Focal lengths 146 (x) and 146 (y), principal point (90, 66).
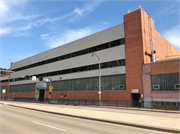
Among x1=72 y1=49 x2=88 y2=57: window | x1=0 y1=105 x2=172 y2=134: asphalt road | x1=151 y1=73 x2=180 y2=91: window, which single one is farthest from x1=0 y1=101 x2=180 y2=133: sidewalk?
x1=72 y1=49 x2=88 y2=57: window

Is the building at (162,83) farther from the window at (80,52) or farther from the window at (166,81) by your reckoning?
the window at (80,52)

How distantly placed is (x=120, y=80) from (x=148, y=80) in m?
5.69

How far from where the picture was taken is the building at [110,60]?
89.3ft

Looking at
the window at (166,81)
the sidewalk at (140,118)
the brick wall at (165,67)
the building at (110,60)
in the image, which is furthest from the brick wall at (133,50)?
the sidewalk at (140,118)

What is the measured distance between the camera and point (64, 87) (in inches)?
1613

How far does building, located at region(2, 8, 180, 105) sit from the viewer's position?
89.3ft

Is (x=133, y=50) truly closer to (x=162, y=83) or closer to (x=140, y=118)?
(x=162, y=83)

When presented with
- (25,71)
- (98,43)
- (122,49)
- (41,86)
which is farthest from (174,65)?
(25,71)

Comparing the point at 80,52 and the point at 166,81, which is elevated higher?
the point at 80,52

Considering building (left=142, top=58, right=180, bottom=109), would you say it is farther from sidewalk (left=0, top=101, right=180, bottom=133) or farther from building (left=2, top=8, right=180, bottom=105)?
sidewalk (left=0, top=101, right=180, bottom=133)

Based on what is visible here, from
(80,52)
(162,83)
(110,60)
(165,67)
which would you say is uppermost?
(80,52)

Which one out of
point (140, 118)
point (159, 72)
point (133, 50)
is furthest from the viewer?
point (133, 50)

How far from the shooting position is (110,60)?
102 ft

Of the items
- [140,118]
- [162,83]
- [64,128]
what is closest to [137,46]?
[162,83]
